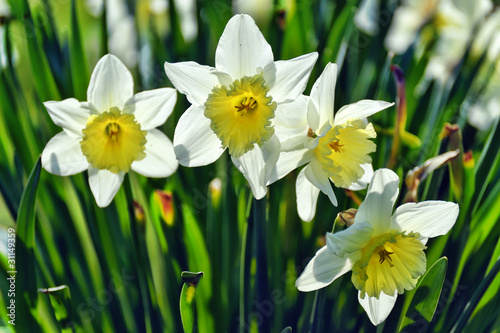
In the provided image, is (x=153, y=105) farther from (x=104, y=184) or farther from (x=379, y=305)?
(x=379, y=305)

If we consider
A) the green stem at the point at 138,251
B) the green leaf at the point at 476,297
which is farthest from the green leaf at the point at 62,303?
the green leaf at the point at 476,297

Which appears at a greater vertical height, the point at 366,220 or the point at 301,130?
the point at 301,130

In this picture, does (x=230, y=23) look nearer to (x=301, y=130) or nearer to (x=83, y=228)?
(x=301, y=130)

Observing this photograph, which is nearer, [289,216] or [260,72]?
[260,72]

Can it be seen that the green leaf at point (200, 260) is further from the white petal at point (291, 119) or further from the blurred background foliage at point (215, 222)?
the white petal at point (291, 119)

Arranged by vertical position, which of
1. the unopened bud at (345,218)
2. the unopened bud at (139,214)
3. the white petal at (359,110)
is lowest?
the unopened bud at (139,214)

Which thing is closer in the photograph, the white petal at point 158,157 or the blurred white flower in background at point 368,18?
the white petal at point 158,157

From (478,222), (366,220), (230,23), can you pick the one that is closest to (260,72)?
(230,23)
